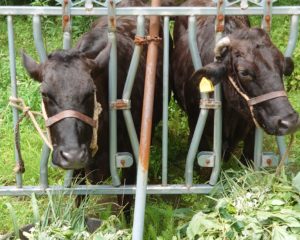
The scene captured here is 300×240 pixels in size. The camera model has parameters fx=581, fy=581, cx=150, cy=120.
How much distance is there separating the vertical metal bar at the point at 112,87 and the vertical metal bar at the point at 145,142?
0.23 meters

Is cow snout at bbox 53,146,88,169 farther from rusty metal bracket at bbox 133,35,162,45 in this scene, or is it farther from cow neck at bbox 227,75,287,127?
cow neck at bbox 227,75,287,127

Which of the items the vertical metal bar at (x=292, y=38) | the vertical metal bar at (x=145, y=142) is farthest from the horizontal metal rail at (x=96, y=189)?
the vertical metal bar at (x=292, y=38)

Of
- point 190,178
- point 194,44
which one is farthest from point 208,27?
point 190,178

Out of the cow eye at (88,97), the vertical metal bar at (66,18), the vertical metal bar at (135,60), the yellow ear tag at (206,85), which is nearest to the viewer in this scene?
the cow eye at (88,97)

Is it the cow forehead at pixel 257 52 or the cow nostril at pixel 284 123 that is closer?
the cow nostril at pixel 284 123

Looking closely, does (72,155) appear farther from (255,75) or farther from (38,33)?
(255,75)

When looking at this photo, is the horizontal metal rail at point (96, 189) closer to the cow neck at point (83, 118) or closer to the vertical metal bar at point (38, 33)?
the cow neck at point (83, 118)

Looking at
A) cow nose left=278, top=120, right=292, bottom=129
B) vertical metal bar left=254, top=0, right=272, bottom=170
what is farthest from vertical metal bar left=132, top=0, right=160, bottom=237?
cow nose left=278, top=120, right=292, bottom=129

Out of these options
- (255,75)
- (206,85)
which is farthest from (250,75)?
(206,85)

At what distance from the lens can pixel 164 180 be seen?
13.2ft

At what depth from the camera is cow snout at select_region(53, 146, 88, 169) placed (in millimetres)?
3352

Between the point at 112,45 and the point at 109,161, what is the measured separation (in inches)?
35.3

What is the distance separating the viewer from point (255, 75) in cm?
371

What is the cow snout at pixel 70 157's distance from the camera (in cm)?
335
